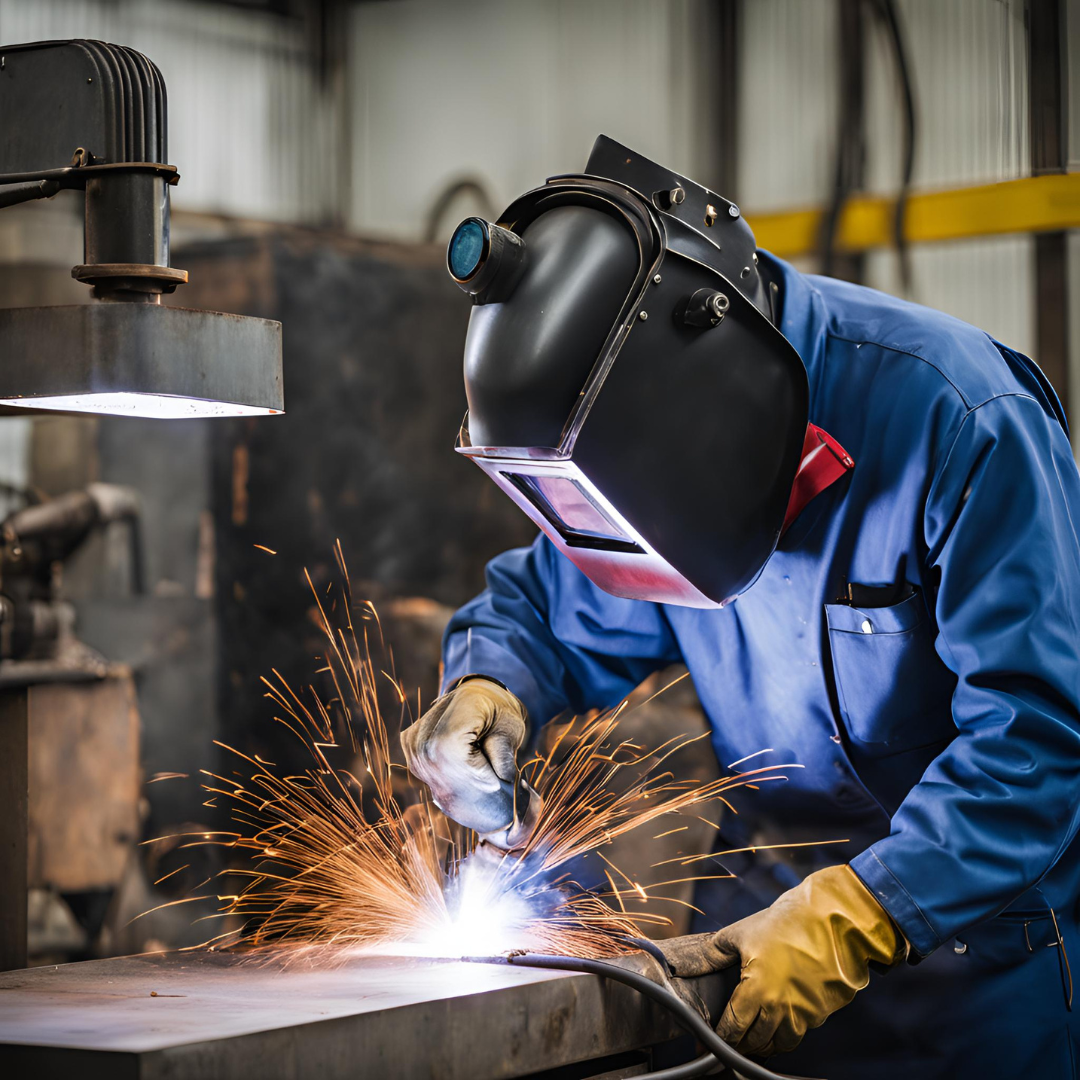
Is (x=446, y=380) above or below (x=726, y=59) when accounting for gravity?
below

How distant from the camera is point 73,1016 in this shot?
1332mm

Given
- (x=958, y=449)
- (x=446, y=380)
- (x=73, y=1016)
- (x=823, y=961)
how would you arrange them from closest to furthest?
(x=73, y=1016), (x=823, y=961), (x=958, y=449), (x=446, y=380)

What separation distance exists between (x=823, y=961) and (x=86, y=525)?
3.02m

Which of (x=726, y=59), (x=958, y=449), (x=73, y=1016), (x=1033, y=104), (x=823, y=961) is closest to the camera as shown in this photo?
(x=73, y=1016)

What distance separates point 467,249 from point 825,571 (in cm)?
65

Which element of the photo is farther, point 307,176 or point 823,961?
point 307,176

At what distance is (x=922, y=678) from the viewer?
66.9 inches

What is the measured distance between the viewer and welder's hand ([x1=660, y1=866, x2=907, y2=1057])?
4.84 feet

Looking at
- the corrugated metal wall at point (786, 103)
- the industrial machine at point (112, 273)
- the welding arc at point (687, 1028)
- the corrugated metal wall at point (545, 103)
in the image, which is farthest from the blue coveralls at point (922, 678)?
the corrugated metal wall at point (786, 103)

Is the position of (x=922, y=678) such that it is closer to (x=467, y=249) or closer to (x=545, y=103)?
(x=467, y=249)

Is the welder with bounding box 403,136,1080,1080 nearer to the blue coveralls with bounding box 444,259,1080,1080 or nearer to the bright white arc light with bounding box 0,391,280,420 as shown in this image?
the blue coveralls with bounding box 444,259,1080,1080

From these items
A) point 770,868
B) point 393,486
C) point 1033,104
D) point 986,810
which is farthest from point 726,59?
point 986,810

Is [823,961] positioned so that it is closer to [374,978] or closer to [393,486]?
[374,978]

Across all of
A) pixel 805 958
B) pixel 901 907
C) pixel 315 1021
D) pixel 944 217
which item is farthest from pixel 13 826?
pixel 944 217
